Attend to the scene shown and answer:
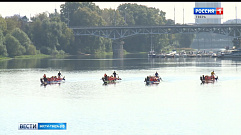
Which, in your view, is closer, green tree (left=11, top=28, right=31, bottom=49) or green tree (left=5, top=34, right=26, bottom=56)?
green tree (left=5, top=34, right=26, bottom=56)

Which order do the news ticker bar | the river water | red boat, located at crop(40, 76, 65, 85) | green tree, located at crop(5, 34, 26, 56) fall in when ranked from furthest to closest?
green tree, located at crop(5, 34, 26, 56)
red boat, located at crop(40, 76, 65, 85)
the river water
the news ticker bar

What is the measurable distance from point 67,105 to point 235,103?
21.8 m

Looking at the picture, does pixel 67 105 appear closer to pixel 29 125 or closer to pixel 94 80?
pixel 29 125

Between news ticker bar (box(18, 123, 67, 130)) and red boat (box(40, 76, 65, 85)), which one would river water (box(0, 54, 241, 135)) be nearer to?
news ticker bar (box(18, 123, 67, 130))

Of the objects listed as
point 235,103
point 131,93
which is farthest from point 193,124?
point 131,93

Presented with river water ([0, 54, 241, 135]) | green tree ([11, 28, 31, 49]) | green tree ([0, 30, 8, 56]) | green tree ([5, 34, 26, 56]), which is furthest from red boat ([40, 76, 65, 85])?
green tree ([11, 28, 31, 49])

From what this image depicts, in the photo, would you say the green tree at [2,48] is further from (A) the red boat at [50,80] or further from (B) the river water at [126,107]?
(A) the red boat at [50,80]

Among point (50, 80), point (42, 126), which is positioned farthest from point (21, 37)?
point (42, 126)

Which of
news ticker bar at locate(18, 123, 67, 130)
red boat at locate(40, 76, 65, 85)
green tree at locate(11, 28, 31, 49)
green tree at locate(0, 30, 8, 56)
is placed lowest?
news ticker bar at locate(18, 123, 67, 130)

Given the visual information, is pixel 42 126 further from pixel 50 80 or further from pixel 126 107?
pixel 50 80

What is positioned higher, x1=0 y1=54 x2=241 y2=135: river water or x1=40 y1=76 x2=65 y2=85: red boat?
x1=40 y1=76 x2=65 y2=85: red boat

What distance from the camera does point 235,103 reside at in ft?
217

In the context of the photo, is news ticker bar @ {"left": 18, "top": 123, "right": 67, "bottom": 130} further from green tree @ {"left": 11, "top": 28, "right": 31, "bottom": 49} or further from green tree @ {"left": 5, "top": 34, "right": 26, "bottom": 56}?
green tree @ {"left": 11, "top": 28, "right": 31, "bottom": 49}

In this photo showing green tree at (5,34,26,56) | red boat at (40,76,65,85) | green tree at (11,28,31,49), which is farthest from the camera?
green tree at (11,28,31,49)
